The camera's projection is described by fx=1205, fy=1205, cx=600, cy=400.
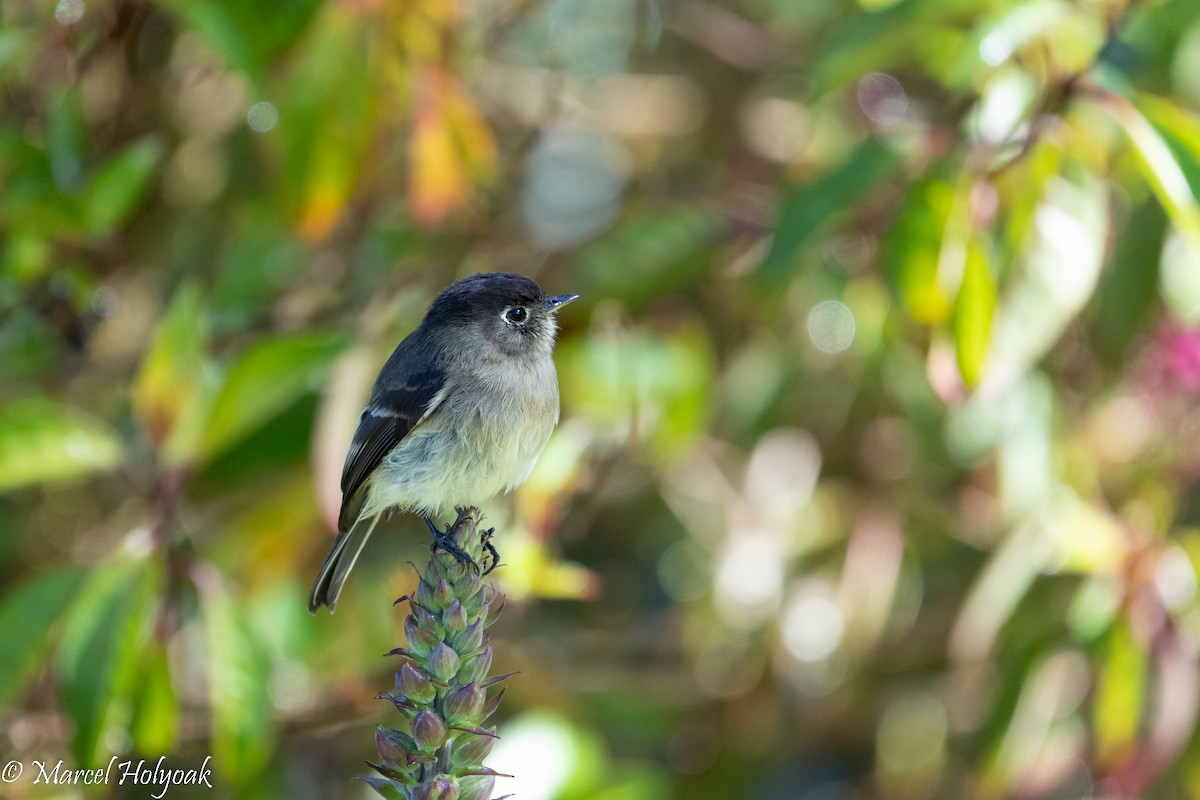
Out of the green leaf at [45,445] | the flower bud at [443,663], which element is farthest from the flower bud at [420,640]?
the green leaf at [45,445]

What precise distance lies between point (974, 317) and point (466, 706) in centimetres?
164

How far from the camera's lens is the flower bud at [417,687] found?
175 centimetres

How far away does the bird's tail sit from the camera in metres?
3.17

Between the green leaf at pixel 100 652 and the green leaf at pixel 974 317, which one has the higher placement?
the green leaf at pixel 974 317

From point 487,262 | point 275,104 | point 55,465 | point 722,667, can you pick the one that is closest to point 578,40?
point 487,262

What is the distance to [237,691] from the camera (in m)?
2.87

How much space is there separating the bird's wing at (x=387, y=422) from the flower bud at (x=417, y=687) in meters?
1.43

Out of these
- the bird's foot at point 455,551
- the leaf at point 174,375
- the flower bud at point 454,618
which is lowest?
the flower bud at point 454,618

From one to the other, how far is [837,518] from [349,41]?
244 cm

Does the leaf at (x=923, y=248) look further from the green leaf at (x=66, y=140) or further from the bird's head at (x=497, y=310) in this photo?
the green leaf at (x=66, y=140)

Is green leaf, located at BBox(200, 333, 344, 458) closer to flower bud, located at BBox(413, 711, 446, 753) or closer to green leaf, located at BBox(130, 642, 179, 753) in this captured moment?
green leaf, located at BBox(130, 642, 179, 753)

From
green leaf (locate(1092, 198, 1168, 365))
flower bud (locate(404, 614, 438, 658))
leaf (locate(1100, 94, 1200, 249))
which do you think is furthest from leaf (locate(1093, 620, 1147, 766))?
flower bud (locate(404, 614, 438, 658))

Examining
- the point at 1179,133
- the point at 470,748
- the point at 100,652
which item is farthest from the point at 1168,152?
the point at 100,652

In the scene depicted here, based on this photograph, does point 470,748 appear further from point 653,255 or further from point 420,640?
point 653,255
